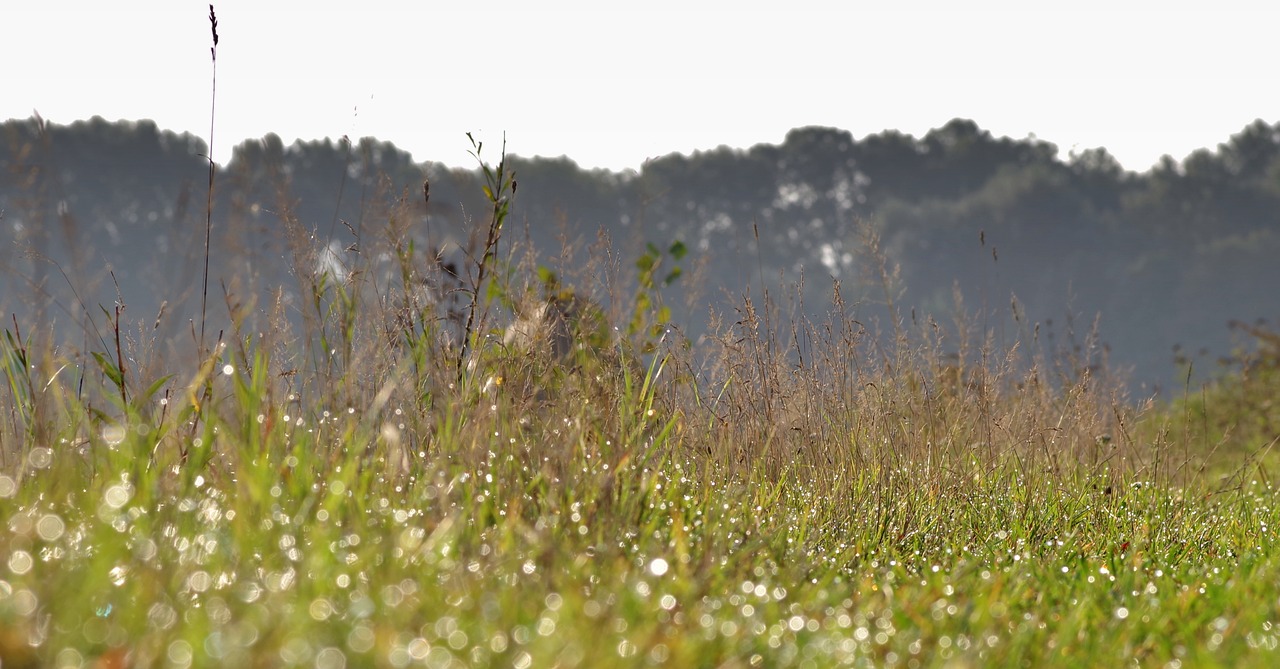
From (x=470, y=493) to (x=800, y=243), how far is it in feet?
112

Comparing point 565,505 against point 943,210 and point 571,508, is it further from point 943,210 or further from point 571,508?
point 943,210

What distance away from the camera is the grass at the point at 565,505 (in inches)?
67.1

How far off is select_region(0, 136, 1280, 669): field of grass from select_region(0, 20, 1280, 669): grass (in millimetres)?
12

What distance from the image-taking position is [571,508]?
101 inches

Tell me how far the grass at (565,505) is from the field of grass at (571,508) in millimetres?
12

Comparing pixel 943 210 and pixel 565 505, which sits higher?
pixel 565 505

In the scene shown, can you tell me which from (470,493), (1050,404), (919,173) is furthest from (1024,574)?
(919,173)

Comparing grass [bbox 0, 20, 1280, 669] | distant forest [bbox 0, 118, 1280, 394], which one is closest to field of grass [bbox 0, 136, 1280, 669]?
grass [bbox 0, 20, 1280, 669]

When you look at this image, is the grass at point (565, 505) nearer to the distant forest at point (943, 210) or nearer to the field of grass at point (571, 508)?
the field of grass at point (571, 508)

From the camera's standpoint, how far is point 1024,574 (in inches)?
111

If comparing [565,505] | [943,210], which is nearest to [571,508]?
[565,505]

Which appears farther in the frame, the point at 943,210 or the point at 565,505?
the point at 943,210

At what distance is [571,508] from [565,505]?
0.18 ft

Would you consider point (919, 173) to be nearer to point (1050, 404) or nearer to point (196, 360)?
point (1050, 404)
